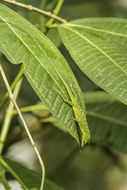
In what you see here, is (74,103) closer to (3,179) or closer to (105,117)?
(3,179)

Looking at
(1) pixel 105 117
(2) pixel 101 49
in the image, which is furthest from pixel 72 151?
(2) pixel 101 49

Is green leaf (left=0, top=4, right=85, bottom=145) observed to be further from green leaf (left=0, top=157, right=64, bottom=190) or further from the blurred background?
the blurred background

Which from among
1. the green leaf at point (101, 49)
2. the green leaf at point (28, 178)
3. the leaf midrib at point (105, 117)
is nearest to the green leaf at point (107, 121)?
the leaf midrib at point (105, 117)

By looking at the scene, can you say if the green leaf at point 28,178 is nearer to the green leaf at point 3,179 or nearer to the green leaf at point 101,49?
the green leaf at point 3,179

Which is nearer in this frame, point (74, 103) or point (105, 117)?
point (74, 103)

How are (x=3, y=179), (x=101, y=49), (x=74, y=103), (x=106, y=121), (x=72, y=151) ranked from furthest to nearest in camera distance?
(x=72, y=151), (x=106, y=121), (x=3, y=179), (x=101, y=49), (x=74, y=103)

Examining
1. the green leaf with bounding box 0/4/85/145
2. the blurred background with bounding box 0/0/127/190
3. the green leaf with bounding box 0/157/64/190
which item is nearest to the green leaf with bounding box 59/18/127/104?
the green leaf with bounding box 0/4/85/145

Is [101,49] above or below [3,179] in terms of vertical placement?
above

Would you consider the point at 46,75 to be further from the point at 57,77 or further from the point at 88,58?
the point at 88,58

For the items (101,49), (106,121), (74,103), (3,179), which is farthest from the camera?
(106,121)
